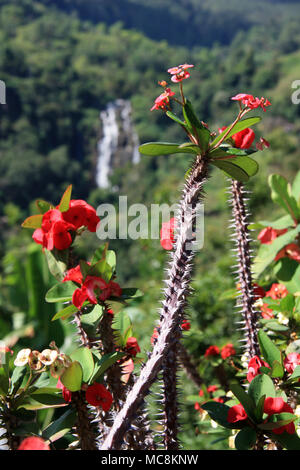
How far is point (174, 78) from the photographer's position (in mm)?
1104

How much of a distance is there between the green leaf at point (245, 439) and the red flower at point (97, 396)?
1.08ft

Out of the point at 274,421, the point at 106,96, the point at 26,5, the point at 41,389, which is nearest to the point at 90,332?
the point at 41,389

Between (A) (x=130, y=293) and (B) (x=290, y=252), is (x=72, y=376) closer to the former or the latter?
(A) (x=130, y=293)

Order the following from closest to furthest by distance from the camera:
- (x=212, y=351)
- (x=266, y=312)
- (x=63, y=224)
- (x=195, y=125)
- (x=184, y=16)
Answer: (x=195, y=125) → (x=63, y=224) → (x=266, y=312) → (x=212, y=351) → (x=184, y=16)

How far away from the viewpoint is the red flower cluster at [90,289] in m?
1.17

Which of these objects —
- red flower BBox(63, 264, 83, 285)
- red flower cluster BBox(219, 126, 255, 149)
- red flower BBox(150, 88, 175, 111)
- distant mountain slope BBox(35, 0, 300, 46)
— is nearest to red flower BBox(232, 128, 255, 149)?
red flower cluster BBox(219, 126, 255, 149)

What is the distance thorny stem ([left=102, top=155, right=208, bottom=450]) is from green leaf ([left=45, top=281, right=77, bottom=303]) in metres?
0.31

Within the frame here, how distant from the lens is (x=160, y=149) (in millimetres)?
1085

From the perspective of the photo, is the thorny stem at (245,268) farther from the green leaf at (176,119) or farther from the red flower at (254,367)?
the green leaf at (176,119)

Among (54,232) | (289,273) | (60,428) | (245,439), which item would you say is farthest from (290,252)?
(60,428)

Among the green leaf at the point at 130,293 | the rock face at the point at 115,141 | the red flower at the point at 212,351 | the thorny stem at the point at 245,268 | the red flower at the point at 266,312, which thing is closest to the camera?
the green leaf at the point at 130,293

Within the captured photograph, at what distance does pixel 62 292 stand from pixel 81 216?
228 millimetres

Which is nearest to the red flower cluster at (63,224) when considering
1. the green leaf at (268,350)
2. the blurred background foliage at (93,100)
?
the green leaf at (268,350)

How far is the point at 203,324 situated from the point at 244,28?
142m
